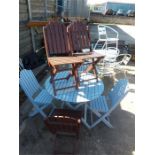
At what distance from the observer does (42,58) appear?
5.83m

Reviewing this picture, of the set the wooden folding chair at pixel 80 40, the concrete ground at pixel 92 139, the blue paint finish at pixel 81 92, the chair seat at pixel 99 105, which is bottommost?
the concrete ground at pixel 92 139

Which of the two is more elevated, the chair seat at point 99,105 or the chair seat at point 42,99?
the chair seat at point 42,99

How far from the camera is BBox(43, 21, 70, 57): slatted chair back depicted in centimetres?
305

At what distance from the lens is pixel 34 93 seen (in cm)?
328

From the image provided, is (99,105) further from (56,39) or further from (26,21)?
(26,21)

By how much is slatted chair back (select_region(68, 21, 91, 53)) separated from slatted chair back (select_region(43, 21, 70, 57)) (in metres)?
0.10

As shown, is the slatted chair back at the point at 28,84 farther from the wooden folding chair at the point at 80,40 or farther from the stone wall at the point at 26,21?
the stone wall at the point at 26,21

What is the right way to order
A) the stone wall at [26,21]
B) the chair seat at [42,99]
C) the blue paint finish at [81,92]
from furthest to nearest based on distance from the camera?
the stone wall at [26,21]
the chair seat at [42,99]
the blue paint finish at [81,92]

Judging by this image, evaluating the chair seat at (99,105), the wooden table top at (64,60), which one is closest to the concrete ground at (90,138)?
the chair seat at (99,105)

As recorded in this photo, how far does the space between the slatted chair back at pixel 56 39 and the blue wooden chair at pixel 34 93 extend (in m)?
0.53

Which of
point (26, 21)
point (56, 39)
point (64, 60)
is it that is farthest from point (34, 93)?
point (26, 21)

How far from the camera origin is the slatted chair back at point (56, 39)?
3.05m
